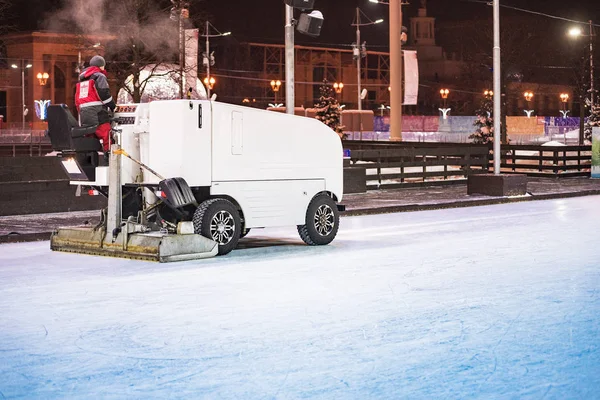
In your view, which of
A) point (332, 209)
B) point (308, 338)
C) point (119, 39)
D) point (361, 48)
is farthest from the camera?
point (361, 48)

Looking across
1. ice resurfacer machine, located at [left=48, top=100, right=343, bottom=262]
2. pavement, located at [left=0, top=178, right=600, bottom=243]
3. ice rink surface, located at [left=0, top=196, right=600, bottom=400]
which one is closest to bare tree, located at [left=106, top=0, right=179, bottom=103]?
pavement, located at [left=0, top=178, right=600, bottom=243]

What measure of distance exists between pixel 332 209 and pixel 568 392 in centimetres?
887

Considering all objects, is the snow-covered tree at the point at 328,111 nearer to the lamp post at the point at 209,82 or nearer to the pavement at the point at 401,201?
the lamp post at the point at 209,82

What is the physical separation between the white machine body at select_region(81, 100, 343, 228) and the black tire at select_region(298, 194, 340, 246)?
11cm

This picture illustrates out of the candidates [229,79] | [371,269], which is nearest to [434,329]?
[371,269]

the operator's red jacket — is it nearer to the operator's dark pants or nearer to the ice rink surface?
the operator's dark pants

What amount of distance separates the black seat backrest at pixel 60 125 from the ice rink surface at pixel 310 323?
1.47 meters

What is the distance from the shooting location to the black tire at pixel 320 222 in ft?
48.1

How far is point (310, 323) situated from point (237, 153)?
17.2 feet

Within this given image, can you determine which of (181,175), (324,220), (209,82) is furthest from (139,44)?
(181,175)

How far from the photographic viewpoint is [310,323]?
8.62 meters

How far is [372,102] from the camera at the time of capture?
11950cm

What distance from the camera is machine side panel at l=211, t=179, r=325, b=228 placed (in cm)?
1361

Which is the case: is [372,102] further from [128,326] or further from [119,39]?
[128,326]
